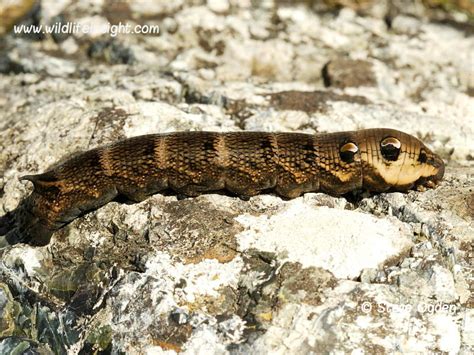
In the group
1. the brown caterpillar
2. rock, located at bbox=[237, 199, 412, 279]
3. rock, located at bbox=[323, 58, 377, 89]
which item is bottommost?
rock, located at bbox=[323, 58, 377, 89]

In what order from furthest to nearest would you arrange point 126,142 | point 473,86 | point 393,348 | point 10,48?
point 10,48 → point 473,86 → point 126,142 → point 393,348

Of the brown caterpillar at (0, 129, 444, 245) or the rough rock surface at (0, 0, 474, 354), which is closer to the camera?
the rough rock surface at (0, 0, 474, 354)

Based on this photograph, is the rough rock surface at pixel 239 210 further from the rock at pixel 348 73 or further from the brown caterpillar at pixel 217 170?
the brown caterpillar at pixel 217 170

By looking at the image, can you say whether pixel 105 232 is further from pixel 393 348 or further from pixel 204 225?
pixel 393 348

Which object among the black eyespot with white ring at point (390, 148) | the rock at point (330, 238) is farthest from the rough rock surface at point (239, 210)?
the black eyespot with white ring at point (390, 148)

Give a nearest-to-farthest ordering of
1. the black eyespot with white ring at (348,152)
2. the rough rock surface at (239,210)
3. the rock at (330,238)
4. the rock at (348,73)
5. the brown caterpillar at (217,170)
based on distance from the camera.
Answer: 1. the rough rock surface at (239,210)
2. the rock at (330,238)
3. the brown caterpillar at (217,170)
4. the black eyespot with white ring at (348,152)
5. the rock at (348,73)

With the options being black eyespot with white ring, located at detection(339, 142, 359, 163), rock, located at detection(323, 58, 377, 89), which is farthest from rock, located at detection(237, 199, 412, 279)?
rock, located at detection(323, 58, 377, 89)

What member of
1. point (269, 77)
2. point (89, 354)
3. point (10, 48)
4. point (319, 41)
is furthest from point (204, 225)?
point (10, 48)

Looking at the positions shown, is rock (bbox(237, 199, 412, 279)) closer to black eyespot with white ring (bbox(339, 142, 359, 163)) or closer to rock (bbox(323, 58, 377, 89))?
black eyespot with white ring (bbox(339, 142, 359, 163))
